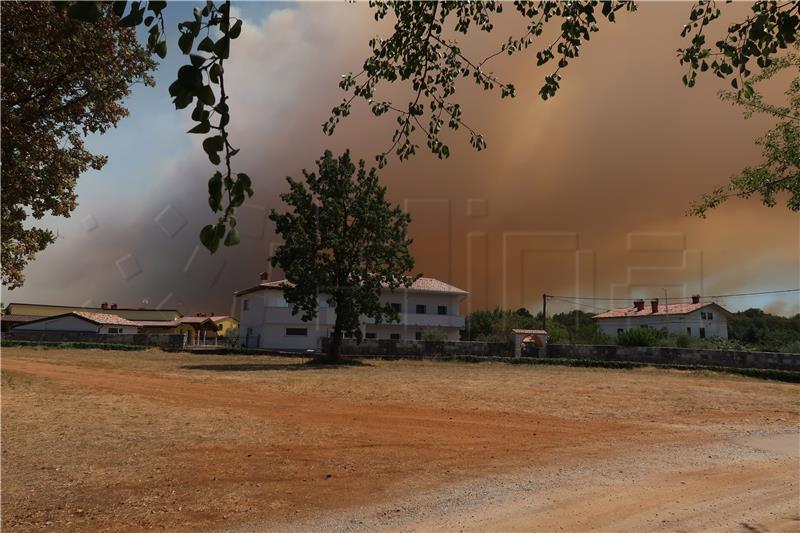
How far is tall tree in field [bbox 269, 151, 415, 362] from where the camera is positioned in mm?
36000

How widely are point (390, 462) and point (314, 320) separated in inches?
1868

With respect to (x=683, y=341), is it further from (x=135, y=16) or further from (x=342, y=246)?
(x=135, y=16)

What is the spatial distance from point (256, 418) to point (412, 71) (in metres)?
10.6

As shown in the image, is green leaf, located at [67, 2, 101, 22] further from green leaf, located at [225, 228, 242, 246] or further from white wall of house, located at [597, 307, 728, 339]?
white wall of house, located at [597, 307, 728, 339]

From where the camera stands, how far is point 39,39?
1052 centimetres

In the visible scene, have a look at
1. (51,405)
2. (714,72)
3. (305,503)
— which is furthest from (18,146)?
(714,72)

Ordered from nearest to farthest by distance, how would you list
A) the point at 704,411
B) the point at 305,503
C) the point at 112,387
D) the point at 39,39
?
the point at 305,503 → the point at 39,39 → the point at 704,411 → the point at 112,387

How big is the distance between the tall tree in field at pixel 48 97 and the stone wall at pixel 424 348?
96.3ft

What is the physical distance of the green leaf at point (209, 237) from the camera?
1768mm

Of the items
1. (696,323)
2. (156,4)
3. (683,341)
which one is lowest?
(683,341)

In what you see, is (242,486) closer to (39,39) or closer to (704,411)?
(39,39)

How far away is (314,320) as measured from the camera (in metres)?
55.6

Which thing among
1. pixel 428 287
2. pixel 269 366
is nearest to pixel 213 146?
pixel 269 366

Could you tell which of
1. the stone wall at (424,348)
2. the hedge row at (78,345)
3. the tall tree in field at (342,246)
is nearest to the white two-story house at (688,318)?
the stone wall at (424,348)
